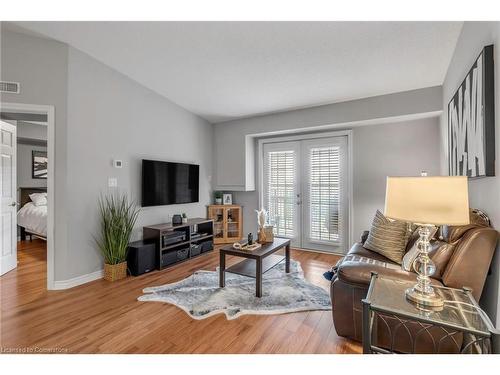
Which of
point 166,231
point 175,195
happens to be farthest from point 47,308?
point 175,195

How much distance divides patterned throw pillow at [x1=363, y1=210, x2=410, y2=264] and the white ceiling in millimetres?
1723

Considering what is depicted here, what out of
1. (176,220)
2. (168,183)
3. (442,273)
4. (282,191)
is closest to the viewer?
(442,273)

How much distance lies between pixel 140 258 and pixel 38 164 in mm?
4370

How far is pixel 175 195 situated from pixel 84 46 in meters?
2.25

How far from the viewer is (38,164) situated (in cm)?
536

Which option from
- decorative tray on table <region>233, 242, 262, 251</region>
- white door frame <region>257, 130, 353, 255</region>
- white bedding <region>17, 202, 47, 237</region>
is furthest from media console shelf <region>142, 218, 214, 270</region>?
white bedding <region>17, 202, 47, 237</region>

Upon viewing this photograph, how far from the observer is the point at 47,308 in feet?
7.26

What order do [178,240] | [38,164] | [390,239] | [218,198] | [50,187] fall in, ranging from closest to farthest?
1. [390,239]
2. [50,187]
3. [178,240]
4. [218,198]
5. [38,164]

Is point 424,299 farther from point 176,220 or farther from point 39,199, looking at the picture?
point 39,199

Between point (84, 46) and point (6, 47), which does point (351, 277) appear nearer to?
point (84, 46)

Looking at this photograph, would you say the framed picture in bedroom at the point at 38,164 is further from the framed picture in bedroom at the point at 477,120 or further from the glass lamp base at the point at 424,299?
the framed picture in bedroom at the point at 477,120

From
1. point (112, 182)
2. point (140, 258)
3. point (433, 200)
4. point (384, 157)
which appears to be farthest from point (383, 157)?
point (112, 182)

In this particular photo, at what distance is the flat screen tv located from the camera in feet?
11.4

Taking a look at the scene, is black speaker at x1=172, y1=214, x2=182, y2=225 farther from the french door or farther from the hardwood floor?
the french door
